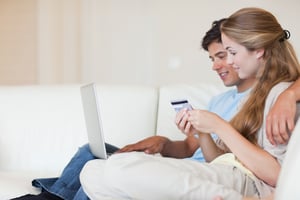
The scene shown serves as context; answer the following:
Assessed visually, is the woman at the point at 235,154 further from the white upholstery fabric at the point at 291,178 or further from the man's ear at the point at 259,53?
the white upholstery fabric at the point at 291,178

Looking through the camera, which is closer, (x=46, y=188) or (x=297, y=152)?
(x=297, y=152)

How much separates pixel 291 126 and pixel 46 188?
2.58 feet

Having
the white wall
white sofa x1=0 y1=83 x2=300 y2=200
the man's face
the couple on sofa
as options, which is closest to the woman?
the couple on sofa

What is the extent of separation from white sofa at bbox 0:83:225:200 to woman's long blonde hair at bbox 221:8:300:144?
582 mm

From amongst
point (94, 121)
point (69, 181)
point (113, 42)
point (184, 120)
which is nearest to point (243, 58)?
point (184, 120)

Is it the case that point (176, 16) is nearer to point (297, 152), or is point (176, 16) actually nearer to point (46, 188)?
point (46, 188)

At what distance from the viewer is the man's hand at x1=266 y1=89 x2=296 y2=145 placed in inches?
40.6

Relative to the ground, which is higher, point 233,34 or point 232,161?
point 233,34

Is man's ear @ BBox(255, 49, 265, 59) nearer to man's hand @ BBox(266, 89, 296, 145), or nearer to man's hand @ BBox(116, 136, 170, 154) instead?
man's hand @ BBox(266, 89, 296, 145)

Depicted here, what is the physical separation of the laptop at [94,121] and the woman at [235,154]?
28cm

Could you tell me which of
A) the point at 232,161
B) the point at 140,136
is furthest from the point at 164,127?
the point at 232,161

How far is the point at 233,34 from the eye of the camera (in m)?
1.30

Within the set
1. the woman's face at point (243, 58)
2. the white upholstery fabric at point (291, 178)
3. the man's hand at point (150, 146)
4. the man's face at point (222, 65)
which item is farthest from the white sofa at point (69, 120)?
the white upholstery fabric at point (291, 178)

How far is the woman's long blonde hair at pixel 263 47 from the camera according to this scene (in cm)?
124
